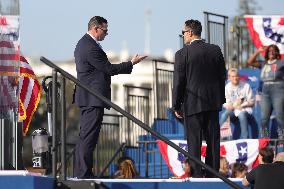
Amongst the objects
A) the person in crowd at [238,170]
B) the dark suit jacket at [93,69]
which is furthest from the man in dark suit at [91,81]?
the person in crowd at [238,170]

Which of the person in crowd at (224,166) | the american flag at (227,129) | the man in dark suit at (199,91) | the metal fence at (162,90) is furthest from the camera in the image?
the metal fence at (162,90)

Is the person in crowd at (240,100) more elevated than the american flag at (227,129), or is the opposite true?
the person in crowd at (240,100)

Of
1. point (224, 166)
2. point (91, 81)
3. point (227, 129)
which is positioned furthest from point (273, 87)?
point (91, 81)

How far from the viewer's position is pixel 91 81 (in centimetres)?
1241

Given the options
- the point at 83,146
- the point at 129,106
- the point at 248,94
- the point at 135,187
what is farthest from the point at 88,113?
the point at 129,106

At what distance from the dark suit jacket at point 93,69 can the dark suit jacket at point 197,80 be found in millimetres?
596

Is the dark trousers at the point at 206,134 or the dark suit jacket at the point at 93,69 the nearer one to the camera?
the dark suit jacket at the point at 93,69

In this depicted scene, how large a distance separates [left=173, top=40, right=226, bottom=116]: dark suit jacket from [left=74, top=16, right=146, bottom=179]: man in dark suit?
511 mm

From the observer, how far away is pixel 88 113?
12.3 m

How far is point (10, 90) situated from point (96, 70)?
1848 millimetres

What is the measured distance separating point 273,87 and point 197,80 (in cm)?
660

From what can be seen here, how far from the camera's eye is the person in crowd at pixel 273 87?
1894 centimetres

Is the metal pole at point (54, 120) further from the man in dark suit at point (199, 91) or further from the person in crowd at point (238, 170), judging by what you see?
the person in crowd at point (238, 170)

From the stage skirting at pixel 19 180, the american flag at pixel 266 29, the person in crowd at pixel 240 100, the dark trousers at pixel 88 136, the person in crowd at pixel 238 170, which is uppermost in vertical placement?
the american flag at pixel 266 29
